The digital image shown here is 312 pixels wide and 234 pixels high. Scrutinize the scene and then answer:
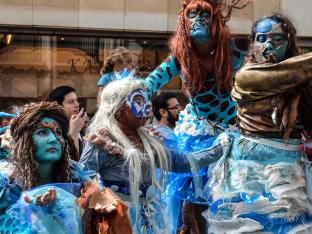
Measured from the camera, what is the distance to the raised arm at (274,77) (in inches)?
154

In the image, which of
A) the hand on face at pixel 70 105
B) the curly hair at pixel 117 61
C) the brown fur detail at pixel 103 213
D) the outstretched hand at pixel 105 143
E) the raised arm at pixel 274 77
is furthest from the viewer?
the curly hair at pixel 117 61

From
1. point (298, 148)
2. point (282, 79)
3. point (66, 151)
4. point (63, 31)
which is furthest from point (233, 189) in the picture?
point (63, 31)

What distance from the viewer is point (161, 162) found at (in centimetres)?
424

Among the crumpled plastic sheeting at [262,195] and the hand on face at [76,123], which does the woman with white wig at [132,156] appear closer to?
the crumpled plastic sheeting at [262,195]

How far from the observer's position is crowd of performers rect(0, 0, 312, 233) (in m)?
3.56

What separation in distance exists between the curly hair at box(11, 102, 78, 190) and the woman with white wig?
28 cm

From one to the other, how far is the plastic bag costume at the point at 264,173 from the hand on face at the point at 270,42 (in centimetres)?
21

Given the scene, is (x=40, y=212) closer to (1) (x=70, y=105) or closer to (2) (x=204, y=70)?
(2) (x=204, y=70)

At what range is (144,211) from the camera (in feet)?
13.8

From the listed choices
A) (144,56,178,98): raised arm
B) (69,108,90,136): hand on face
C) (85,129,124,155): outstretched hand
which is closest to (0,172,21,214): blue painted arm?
(85,129,124,155): outstretched hand

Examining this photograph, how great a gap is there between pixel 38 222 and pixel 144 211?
2.91 ft

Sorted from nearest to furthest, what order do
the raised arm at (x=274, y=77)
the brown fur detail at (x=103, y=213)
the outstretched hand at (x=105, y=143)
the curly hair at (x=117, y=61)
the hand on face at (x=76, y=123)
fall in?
the brown fur detail at (x=103, y=213) < the raised arm at (x=274, y=77) < the outstretched hand at (x=105, y=143) < the hand on face at (x=76, y=123) < the curly hair at (x=117, y=61)

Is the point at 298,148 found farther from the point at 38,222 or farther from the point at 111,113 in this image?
the point at 38,222

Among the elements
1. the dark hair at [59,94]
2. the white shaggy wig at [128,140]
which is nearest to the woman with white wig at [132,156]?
the white shaggy wig at [128,140]
